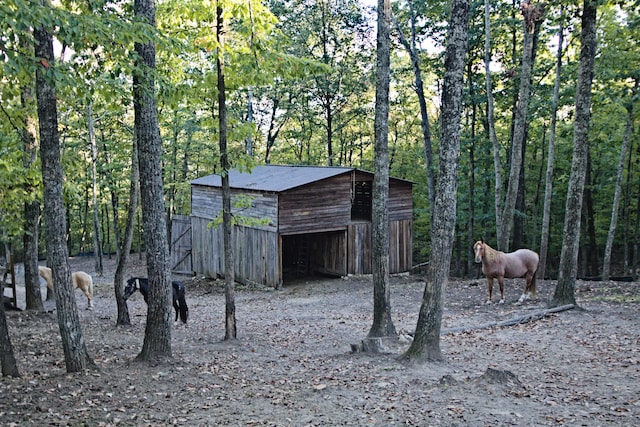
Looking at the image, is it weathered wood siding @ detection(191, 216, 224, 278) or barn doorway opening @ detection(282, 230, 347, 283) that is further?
weathered wood siding @ detection(191, 216, 224, 278)

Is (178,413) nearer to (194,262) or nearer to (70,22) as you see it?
(70,22)

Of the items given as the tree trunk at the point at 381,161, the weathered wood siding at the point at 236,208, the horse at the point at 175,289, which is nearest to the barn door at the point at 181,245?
the weathered wood siding at the point at 236,208

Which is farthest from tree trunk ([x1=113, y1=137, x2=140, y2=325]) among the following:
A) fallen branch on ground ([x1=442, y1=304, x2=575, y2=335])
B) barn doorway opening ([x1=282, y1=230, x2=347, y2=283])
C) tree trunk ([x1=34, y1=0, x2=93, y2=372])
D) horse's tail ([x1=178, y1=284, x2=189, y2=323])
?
barn doorway opening ([x1=282, y1=230, x2=347, y2=283])

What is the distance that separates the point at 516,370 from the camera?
7930mm

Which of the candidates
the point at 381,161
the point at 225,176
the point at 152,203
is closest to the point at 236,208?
the point at 225,176

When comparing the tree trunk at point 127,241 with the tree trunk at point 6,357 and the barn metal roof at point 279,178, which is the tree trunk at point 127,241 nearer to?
the tree trunk at point 6,357

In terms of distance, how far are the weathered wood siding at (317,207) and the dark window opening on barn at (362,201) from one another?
209 centimetres

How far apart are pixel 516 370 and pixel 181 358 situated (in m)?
5.61

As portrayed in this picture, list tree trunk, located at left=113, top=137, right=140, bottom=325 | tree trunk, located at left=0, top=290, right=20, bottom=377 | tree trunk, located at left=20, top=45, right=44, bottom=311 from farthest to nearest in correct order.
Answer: tree trunk, located at left=113, top=137, right=140, bottom=325, tree trunk, located at left=20, top=45, right=44, bottom=311, tree trunk, located at left=0, top=290, right=20, bottom=377

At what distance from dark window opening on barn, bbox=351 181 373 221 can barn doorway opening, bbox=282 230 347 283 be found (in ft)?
5.90

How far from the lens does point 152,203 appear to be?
8.13 meters

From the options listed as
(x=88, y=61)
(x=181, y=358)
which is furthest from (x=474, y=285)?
(x=88, y=61)

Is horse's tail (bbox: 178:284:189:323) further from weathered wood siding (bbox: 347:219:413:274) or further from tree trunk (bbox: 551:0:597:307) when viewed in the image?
weathered wood siding (bbox: 347:219:413:274)

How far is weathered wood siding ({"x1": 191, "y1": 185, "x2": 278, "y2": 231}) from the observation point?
66.6 ft
